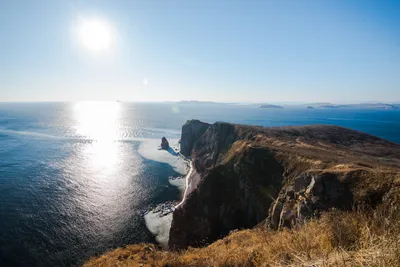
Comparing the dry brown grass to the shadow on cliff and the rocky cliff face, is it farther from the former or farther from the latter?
the shadow on cliff

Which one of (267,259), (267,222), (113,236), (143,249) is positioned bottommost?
(113,236)

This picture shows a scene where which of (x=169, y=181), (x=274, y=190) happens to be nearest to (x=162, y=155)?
(x=169, y=181)

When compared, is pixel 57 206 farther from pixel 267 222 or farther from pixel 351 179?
pixel 351 179

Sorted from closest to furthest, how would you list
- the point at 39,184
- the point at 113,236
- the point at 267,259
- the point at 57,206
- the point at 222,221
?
the point at 267,259 < the point at 222,221 < the point at 113,236 < the point at 57,206 < the point at 39,184

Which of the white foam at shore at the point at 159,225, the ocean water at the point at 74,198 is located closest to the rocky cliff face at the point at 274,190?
the white foam at shore at the point at 159,225

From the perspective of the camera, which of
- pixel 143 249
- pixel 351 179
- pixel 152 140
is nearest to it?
pixel 143 249

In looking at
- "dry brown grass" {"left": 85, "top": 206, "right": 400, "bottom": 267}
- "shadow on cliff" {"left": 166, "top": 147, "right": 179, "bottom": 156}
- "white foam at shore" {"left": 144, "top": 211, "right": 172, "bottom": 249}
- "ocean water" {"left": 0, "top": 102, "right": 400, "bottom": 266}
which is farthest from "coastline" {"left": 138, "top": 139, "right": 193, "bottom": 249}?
"dry brown grass" {"left": 85, "top": 206, "right": 400, "bottom": 267}

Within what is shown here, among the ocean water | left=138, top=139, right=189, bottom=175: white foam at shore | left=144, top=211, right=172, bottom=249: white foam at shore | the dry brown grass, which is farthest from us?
left=138, top=139, right=189, bottom=175: white foam at shore

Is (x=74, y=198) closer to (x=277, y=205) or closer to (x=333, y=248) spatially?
(x=277, y=205)

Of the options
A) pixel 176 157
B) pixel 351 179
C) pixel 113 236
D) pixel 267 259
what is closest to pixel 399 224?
pixel 267 259
